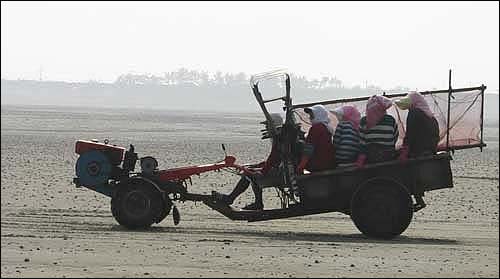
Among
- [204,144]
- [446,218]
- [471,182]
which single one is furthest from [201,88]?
[446,218]

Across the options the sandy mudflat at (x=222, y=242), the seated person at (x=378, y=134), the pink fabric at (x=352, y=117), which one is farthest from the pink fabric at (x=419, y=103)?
the sandy mudflat at (x=222, y=242)

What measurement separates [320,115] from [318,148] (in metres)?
A: 0.51

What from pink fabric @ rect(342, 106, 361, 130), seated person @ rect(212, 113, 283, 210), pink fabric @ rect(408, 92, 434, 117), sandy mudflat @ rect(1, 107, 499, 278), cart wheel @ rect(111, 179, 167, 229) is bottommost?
sandy mudflat @ rect(1, 107, 499, 278)

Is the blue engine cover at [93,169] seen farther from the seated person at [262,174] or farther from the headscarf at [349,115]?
the headscarf at [349,115]

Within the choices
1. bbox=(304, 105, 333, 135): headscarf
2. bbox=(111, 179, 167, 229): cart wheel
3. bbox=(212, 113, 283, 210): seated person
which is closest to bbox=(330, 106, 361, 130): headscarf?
bbox=(304, 105, 333, 135): headscarf

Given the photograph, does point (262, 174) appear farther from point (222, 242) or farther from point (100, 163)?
point (100, 163)

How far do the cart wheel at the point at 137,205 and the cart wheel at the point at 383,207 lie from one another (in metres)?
3.14

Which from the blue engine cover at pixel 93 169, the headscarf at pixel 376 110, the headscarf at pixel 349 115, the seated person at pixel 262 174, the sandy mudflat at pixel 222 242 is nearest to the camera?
the sandy mudflat at pixel 222 242

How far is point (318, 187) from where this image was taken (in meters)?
17.4

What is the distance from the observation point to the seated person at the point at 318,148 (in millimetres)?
17391

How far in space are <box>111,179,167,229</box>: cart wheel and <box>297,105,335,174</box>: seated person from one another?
7.79ft

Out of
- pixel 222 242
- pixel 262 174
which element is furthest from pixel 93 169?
pixel 222 242

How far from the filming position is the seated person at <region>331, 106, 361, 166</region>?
17.4 meters

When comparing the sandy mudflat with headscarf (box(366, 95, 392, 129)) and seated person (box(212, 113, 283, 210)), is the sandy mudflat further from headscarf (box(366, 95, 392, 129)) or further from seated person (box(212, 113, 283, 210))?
headscarf (box(366, 95, 392, 129))
